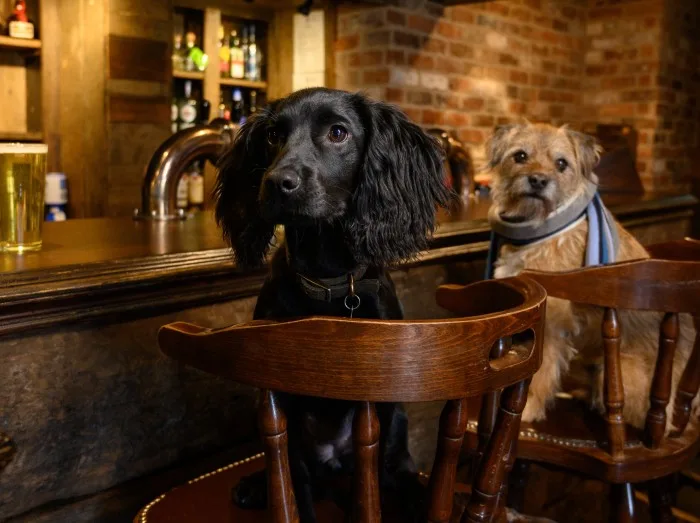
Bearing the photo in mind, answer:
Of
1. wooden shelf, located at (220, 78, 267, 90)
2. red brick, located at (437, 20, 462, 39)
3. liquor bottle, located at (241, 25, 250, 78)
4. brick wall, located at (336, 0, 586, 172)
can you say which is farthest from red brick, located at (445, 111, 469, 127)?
liquor bottle, located at (241, 25, 250, 78)

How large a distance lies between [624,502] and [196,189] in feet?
9.18

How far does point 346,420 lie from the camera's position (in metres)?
1.08

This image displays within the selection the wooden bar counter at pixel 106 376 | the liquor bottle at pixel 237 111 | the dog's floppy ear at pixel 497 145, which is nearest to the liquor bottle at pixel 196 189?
the liquor bottle at pixel 237 111

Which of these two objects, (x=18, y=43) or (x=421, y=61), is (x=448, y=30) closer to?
(x=421, y=61)

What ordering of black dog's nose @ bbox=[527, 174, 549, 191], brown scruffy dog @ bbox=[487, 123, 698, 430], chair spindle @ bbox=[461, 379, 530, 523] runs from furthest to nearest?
black dog's nose @ bbox=[527, 174, 549, 191], brown scruffy dog @ bbox=[487, 123, 698, 430], chair spindle @ bbox=[461, 379, 530, 523]

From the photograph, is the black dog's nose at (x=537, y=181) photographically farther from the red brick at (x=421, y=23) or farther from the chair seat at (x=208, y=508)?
the red brick at (x=421, y=23)

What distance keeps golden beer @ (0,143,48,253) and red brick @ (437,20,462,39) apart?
280cm

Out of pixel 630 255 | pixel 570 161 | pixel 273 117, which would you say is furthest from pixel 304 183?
pixel 570 161

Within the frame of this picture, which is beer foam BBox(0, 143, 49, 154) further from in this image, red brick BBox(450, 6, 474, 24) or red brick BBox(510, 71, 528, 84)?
red brick BBox(510, 71, 528, 84)

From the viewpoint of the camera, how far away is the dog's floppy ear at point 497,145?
209 cm

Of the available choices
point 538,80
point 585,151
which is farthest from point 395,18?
point 585,151

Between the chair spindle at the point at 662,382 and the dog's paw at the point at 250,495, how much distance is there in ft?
2.21

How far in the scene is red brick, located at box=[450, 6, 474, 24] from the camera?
3.73m

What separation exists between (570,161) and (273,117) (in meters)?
1.17
